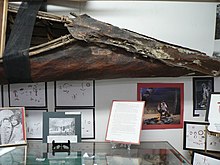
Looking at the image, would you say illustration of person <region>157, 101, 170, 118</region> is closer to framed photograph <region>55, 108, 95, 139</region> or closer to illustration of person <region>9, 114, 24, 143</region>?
framed photograph <region>55, 108, 95, 139</region>

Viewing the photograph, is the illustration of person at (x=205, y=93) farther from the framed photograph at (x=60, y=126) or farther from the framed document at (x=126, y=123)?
the framed photograph at (x=60, y=126)

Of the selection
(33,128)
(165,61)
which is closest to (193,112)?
(165,61)

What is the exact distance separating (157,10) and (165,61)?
1.42ft

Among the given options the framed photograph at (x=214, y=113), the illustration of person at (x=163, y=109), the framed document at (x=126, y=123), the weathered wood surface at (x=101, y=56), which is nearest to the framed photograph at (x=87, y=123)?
the framed document at (x=126, y=123)

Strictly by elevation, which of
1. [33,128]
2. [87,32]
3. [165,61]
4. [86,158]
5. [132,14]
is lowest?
[86,158]

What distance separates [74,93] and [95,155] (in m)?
0.39

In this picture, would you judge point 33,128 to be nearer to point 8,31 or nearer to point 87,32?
point 8,31

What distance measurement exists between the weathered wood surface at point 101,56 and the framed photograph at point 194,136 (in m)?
0.35

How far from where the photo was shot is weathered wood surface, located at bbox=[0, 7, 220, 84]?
1453 mm

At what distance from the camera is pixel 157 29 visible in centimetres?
181

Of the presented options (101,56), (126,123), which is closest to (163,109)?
(126,123)

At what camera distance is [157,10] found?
5.91ft

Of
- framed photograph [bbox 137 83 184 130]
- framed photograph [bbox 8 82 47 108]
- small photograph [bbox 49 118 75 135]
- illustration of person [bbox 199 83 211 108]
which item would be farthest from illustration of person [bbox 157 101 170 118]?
framed photograph [bbox 8 82 47 108]

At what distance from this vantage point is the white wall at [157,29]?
5.82 ft
